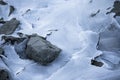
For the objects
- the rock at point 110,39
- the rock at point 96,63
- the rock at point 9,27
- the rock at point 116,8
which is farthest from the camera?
the rock at point 9,27

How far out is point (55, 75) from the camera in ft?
10.2

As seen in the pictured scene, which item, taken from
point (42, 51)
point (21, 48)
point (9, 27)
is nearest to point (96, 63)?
point (42, 51)

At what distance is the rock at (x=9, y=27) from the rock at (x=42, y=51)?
66 cm

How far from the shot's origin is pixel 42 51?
322cm

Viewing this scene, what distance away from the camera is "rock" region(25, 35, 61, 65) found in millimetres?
3211

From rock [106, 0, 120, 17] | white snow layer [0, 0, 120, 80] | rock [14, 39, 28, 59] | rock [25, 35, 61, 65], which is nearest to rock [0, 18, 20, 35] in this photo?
white snow layer [0, 0, 120, 80]

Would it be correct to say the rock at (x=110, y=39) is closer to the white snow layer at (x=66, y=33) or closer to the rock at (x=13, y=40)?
the white snow layer at (x=66, y=33)

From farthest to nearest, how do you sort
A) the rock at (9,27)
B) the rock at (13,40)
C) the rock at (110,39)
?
1. the rock at (9,27)
2. the rock at (13,40)
3. the rock at (110,39)

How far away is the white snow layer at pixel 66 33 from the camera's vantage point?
3113 mm

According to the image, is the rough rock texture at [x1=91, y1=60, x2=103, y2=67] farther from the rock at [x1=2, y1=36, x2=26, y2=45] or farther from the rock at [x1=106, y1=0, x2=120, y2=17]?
the rock at [x1=2, y1=36, x2=26, y2=45]

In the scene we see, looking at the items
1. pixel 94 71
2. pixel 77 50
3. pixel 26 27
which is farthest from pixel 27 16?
pixel 94 71

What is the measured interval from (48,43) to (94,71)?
0.75 meters

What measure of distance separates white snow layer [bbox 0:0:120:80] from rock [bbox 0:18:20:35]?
0.10 metres

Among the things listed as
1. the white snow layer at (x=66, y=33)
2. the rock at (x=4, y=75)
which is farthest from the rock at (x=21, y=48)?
the rock at (x=4, y=75)
